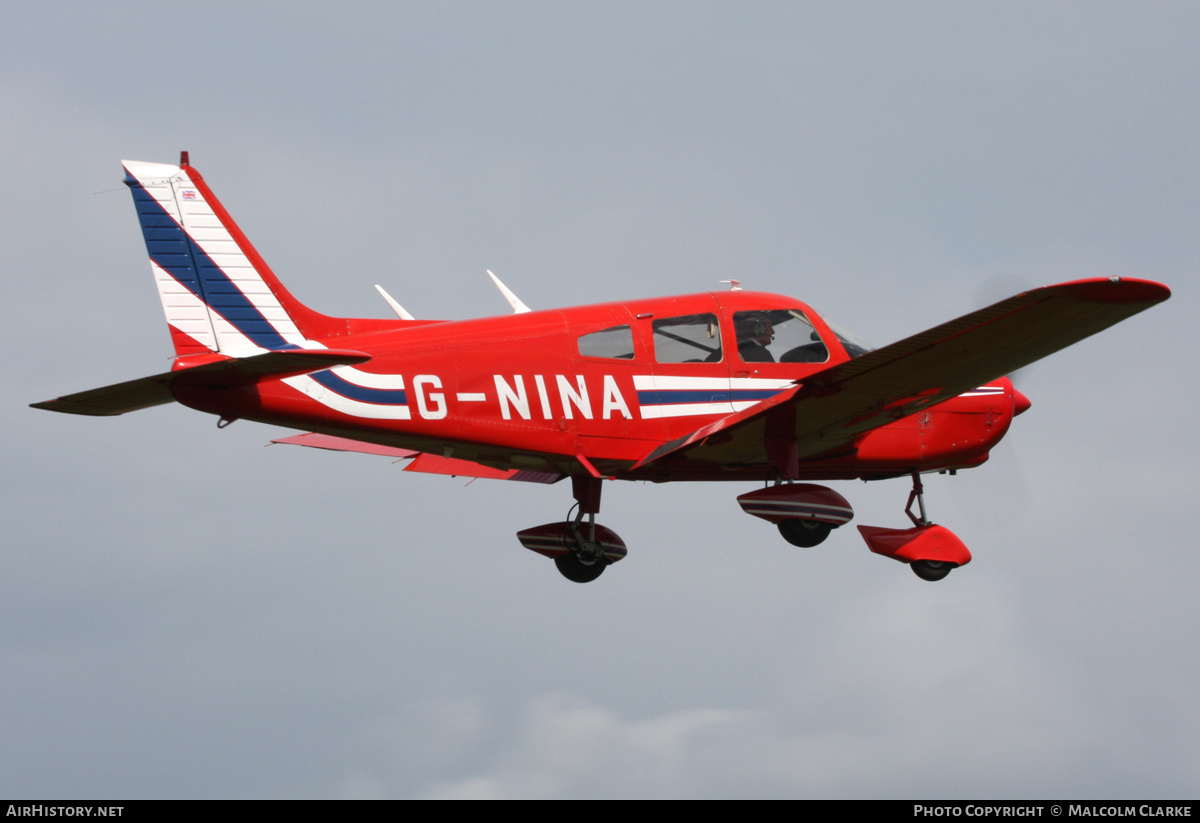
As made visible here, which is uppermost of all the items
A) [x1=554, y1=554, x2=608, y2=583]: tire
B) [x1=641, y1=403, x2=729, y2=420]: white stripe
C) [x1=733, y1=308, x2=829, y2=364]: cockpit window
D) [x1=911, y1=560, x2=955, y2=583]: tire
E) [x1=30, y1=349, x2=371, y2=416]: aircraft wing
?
[x1=30, y1=349, x2=371, y2=416]: aircraft wing

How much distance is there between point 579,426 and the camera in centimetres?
1498

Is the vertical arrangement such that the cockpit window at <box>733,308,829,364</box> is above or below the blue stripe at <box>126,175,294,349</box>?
below

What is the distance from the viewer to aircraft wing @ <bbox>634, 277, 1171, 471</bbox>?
42.0 feet

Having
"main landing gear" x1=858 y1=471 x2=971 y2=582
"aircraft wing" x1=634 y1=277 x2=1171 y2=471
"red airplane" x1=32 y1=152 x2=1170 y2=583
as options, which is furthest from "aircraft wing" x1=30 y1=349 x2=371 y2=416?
"main landing gear" x1=858 y1=471 x2=971 y2=582

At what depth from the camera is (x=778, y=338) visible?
51.8 ft

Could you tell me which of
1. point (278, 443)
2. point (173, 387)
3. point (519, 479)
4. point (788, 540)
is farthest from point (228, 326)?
point (788, 540)

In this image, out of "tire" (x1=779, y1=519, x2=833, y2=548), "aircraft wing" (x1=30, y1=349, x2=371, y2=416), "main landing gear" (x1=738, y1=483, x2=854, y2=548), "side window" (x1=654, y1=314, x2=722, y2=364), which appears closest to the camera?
"aircraft wing" (x1=30, y1=349, x2=371, y2=416)

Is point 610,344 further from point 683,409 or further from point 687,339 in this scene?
point 683,409

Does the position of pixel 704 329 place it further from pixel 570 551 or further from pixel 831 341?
pixel 570 551

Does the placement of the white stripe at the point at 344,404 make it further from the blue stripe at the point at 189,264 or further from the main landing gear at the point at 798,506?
the main landing gear at the point at 798,506

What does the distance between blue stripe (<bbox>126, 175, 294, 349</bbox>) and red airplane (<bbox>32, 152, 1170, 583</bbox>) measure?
0.01 m

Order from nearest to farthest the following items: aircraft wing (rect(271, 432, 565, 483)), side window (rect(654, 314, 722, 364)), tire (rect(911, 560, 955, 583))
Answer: side window (rect(654, 314, 722, 364))
tire (rect(911, 560, 955, 583))
aircraft wing (rect(271, 432, 565, 483))

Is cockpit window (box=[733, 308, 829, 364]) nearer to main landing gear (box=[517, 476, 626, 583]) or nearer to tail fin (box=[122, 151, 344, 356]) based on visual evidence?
main landing gear (box=[517, 476, 626, 583])

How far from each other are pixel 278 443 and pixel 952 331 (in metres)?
7.96
